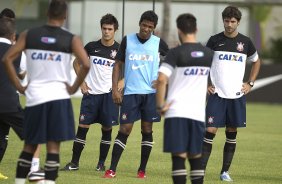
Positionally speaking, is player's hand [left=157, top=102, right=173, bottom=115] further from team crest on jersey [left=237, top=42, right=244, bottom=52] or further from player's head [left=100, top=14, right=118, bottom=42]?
player's head [left=100, top=14, right=118, bottom=42]

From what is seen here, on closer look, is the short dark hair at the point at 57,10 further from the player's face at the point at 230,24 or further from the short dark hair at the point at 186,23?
the player's face at the point at 230,24

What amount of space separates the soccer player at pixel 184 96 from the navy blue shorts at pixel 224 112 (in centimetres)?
292

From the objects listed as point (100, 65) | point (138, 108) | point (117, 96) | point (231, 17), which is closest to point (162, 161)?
point (100, 65)

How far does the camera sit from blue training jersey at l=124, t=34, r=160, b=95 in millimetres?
13445

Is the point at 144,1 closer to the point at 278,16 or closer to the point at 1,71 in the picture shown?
the point at 278,16

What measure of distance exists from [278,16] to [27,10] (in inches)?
556

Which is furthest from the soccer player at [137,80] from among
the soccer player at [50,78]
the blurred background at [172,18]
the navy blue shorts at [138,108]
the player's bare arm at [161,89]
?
the blurred background at [172,18]

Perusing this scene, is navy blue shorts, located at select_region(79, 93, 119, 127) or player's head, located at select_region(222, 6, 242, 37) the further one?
navy blue shorts, located at select_region(79, 93, 119, 127)

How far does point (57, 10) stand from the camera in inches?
414

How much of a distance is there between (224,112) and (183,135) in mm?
3178

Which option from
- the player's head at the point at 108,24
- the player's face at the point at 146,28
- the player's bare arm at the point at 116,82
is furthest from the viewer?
the player's head at the point at 108,24

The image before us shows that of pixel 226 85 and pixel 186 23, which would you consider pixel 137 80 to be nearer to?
pixel 226 85

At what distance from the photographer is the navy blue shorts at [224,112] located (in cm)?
1361

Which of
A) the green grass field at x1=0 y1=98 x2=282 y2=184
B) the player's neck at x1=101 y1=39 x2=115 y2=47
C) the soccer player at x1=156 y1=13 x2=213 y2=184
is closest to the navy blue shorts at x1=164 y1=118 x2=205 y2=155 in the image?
the soccer player at x1=156 y1=13 x2=213 y2=184
